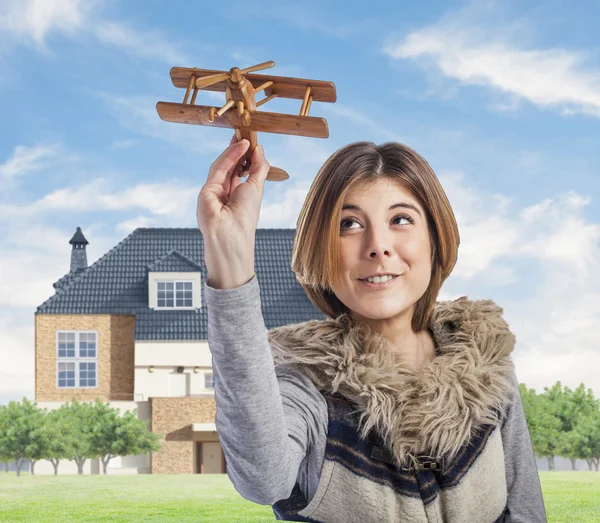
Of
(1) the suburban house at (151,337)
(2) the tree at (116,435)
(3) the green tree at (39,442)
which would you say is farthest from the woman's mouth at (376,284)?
(1) the suburban house at (151,337)

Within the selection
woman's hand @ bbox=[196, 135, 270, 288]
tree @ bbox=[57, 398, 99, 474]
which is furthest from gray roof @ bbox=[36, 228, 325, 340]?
woman's hand @ bbox=[196, 135, 270, 288]

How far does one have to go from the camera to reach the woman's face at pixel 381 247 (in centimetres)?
149

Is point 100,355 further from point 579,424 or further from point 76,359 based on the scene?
point 579,424

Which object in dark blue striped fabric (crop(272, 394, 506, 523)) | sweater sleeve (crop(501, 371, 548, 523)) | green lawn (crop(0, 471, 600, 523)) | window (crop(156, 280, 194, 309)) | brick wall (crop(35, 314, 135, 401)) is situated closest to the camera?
dark blue striped fabric (crop(272, 394, 506, 523))

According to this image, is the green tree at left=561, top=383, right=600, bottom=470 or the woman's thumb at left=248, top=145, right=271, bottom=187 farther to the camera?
the green tree at left=561, top=383, right=600, bottom=470

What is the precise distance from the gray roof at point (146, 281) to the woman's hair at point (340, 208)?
9.91 m

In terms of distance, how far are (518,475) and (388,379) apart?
1.28 feet

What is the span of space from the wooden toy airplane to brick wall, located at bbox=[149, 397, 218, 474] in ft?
34.0

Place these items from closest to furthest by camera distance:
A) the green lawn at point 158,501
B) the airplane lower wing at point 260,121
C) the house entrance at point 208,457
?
the airplane lower wing at point 260,121, the green lawn at point 158,501, the house entrance at point 208,457

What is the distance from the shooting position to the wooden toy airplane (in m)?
1.24

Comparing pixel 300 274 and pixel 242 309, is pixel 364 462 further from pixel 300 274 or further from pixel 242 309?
pixel 242 309

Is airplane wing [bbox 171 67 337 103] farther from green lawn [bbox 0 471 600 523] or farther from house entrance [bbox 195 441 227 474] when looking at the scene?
house entrance [bbox 195 441 227 474]

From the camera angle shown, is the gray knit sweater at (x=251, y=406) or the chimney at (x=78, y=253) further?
the chimney at (x=78, y=253)

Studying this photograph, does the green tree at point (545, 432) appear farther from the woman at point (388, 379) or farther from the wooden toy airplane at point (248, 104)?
the wooden toy airplane at point (248, 104)
